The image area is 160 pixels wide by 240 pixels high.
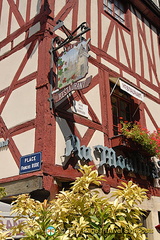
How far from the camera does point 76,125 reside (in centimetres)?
603

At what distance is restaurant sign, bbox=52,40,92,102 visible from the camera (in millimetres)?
5133

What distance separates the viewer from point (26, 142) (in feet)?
18.6

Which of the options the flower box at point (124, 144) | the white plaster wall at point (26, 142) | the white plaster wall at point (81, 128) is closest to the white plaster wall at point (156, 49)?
the flower box at point (124, 144)

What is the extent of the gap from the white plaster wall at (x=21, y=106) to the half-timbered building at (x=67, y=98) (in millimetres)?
21

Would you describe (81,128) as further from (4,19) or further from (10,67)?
(4,19)

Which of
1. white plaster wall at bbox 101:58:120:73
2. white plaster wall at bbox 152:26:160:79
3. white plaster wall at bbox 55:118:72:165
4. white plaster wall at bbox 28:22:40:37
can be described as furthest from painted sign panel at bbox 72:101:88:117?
white plaster wall at bbox 152:26:160:79

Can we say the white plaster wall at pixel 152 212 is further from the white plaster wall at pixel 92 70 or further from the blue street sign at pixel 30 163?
the white plaster wall at pixel 92 70

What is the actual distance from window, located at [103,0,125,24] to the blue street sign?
4.83m

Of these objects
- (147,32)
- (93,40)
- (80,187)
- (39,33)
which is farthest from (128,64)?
(80,187)

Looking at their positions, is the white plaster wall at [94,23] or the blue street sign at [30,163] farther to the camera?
the white plaster wall at [94,23]

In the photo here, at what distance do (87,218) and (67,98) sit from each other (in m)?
3.53

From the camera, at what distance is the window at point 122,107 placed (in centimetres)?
764

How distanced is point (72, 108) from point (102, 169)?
139cm

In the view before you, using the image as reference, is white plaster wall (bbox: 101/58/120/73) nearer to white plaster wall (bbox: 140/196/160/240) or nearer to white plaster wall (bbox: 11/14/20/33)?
white plaster wall (bbox: 11/14/20/33)
